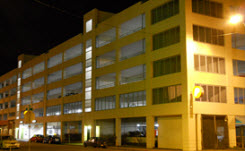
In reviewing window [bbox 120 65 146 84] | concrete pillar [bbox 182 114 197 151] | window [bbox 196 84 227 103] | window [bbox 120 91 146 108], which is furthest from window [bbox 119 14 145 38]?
Answer: concrete pillar [bbox 182 114 197 151]

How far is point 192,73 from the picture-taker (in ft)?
114

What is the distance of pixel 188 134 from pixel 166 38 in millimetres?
11599

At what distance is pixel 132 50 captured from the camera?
4612cm

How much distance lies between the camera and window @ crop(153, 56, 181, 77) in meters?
36.0

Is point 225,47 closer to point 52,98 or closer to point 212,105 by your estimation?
point 212,105

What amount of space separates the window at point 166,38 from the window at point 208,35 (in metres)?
2.00

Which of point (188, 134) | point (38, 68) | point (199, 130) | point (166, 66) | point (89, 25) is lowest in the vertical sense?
point (188, 134)

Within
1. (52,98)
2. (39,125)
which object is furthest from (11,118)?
(52,98)

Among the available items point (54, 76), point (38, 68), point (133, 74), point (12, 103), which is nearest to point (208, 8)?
point (133, 74)

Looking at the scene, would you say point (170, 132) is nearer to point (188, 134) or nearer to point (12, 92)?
point (188, 134)

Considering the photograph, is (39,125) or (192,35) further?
(39,125)

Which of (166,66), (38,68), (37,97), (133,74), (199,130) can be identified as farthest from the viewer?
(38,68)

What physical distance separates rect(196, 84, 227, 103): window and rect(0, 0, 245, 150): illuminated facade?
11 cm

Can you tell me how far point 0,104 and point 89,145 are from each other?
64554 millimetres
